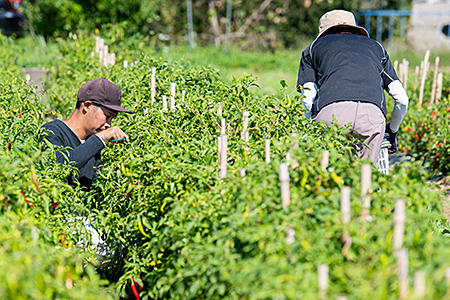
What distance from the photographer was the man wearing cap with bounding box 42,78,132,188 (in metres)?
2.90

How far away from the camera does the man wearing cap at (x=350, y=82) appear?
10.4 ft

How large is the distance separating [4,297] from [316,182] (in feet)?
3.99

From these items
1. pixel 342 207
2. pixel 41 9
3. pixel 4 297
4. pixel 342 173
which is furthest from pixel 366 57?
pixel 41 9

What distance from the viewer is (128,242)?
2.55 m

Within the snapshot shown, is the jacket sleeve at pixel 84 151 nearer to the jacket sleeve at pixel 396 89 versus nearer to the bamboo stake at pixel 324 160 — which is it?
the bamboo stake at pixel 324 160

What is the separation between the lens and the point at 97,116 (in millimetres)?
3117

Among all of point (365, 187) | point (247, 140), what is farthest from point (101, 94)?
point (365, 187)

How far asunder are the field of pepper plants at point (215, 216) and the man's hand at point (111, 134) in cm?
6

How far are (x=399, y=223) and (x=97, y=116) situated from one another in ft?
6.88

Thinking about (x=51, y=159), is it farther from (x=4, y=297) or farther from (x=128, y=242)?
(x=4, y=297)

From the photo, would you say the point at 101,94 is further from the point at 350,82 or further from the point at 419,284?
the point at 419,284

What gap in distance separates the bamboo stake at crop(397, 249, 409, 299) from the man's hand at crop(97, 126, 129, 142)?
1840 millimetres

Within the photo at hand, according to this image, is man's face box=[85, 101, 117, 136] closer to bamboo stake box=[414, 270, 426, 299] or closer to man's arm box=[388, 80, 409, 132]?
man's arm box=[388, 80, 409, 132]

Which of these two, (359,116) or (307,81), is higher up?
(307,81)
